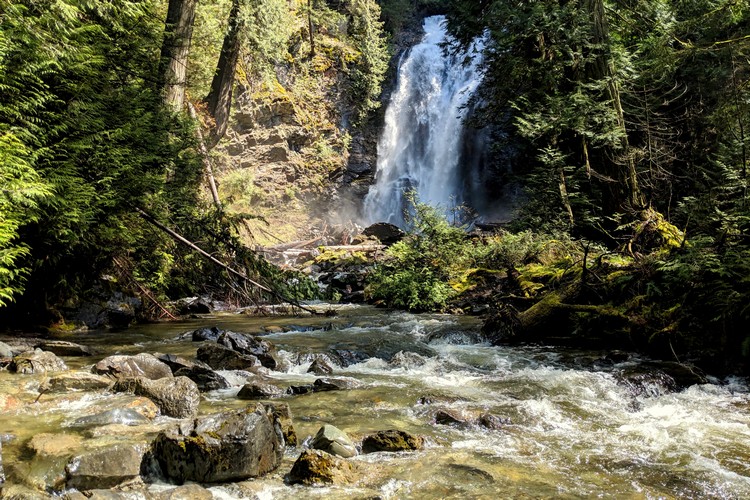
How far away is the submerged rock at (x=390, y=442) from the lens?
3.73 meters

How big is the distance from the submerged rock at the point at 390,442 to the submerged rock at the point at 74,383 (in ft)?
9.27

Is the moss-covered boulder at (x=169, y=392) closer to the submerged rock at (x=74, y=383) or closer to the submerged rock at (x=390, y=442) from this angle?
the submerged rock at (x=74, y=383)

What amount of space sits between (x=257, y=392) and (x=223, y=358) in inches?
56.8

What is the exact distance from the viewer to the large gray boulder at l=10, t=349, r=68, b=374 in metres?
5.13

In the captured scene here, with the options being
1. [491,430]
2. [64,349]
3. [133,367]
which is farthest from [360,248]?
[491,430]

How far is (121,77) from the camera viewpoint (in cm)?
787

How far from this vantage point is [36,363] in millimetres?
5230

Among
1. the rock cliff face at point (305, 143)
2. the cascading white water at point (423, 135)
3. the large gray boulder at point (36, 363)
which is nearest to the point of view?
the large gray boulder at point (36, 363)

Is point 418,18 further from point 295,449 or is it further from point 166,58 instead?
point 295,449

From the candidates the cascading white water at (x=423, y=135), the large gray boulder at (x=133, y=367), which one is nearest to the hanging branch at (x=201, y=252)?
the large gray boulder at (x=133, y=367)

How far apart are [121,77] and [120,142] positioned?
1.21 metres

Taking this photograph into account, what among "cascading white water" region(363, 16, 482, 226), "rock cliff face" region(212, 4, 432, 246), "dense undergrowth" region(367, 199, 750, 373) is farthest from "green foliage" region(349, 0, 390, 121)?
"dense undergrowth" region(367, 199, 750, 373)

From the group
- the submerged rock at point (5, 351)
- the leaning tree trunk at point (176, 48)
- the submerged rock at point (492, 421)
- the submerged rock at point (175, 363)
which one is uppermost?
the leaning tree trunk at point (176, 48)

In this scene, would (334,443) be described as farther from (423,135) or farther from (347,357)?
(423,135)
